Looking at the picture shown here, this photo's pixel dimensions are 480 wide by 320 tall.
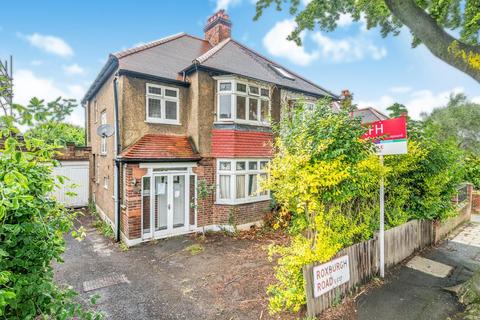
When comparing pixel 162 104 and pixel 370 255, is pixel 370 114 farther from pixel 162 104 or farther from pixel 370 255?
pixel 370 255

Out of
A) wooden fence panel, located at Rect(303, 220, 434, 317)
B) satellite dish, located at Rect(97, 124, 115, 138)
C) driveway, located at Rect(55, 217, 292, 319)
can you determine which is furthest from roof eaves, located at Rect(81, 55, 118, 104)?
wooden fence panel, located at Rect(303, 220, 434, 317)

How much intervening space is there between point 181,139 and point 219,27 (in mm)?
7750

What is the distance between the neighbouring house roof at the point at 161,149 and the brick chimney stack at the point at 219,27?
282 inches

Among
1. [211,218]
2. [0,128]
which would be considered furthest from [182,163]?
[0,128]

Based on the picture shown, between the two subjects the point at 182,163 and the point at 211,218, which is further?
the point at 211,218

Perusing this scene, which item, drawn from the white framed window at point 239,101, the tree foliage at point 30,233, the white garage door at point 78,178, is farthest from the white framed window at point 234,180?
the white garage door at point 78,178

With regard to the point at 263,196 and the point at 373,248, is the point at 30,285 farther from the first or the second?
the point at 263,196

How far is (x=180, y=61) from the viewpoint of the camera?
1175cm

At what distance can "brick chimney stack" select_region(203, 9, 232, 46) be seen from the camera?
14047 mm

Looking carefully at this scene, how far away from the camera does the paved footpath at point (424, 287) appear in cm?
456

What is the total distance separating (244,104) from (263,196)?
4.29m

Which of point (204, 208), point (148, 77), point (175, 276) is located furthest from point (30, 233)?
point (148, 77)

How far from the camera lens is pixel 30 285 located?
2.21 m

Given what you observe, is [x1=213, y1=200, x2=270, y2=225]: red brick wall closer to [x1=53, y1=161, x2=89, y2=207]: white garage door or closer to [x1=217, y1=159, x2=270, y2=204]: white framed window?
[x1=217, y1=159, x2=270, y2=204]: white framed window
